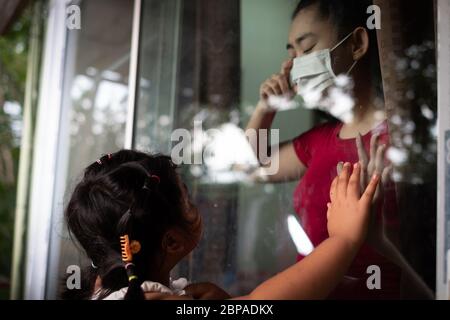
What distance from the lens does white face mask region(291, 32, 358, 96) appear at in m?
1.38

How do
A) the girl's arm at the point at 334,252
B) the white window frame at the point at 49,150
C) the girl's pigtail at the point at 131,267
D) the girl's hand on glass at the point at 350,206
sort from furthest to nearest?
the white window frame at the point at 49,150, the girl's hand on glass at the point at 350,206, the girl's arm at the point at 334,252, the girl's pigtail at the point at 131,267

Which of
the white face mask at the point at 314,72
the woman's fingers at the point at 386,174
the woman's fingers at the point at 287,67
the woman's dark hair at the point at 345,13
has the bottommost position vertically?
the woman's fingers at the point at 386,174

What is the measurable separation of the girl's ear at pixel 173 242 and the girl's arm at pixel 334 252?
0.20 m

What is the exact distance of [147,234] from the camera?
1.08m

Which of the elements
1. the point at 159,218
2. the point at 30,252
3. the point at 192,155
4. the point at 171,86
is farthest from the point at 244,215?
the point at 30,252

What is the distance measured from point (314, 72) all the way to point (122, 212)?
0.71m

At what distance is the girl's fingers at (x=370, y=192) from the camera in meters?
1.23

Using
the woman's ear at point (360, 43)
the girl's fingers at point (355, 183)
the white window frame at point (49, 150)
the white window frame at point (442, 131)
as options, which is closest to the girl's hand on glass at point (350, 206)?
the girl's fingers at point (355, 183)

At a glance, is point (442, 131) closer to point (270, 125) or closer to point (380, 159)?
point (380, 159)

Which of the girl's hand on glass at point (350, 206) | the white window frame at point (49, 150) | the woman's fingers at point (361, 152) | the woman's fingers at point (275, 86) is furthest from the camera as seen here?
the white window frame at point (49, 150)

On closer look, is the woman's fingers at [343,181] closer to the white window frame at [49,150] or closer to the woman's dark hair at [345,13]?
the woman's dark hair at [345,13]

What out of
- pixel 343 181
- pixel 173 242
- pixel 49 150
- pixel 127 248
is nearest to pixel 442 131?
pixel 343 181
